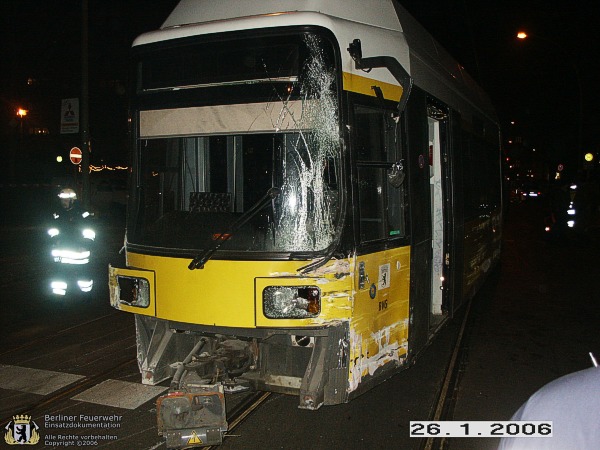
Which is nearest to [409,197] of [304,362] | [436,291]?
[304,362]

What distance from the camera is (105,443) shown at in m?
4.42

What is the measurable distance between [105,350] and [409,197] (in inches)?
160

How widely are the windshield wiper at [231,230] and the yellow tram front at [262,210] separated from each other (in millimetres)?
10

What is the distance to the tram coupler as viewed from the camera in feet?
13.5

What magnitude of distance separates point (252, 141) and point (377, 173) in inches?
40.3

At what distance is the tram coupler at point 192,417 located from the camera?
412 centimetres

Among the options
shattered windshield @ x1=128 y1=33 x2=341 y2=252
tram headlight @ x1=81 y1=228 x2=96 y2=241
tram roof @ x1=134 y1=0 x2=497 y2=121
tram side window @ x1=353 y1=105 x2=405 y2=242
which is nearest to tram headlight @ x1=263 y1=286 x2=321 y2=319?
shattered windshield @ x1=128 y1=33 x2=341 y2=252

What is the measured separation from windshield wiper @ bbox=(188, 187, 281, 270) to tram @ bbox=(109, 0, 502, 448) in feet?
0.04

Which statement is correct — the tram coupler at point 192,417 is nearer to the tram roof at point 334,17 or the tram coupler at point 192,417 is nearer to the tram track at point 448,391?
the tram track at point 448,391

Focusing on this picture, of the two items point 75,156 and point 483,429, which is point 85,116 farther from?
point 483,429

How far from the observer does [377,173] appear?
4.61 meters

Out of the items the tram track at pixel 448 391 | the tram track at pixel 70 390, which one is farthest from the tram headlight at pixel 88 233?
the tram track at pixel 448 391

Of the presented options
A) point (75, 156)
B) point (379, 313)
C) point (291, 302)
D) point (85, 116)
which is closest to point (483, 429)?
point (379, 313)

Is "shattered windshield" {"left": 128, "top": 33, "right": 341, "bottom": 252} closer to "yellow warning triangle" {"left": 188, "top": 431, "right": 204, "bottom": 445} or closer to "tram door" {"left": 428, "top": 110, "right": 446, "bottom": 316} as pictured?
"yellow warning triangle" {"left": 188, "top": 431, "right": 204, "bottom": 445}
